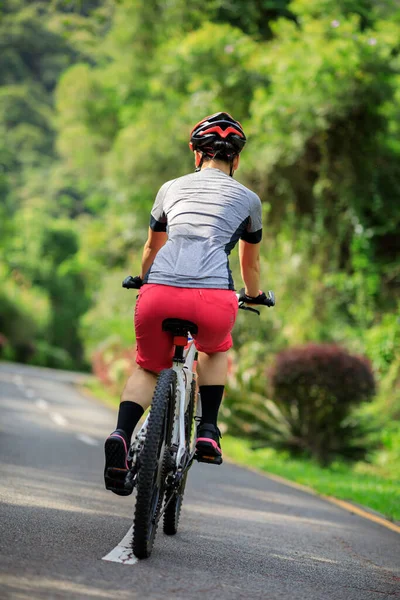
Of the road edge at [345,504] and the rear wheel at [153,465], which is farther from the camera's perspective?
the road edge at [345,504]

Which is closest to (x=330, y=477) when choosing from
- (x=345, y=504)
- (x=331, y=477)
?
(x=331, y=477)

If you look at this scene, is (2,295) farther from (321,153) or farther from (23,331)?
(321,153)

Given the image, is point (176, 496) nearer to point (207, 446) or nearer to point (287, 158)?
point (207, 446)

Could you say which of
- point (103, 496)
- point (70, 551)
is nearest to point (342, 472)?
point (103, 496)

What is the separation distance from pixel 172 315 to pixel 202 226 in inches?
20.1

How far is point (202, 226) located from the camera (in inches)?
196

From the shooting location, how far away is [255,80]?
856 inches

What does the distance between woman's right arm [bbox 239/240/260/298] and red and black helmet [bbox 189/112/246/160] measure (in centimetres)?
52

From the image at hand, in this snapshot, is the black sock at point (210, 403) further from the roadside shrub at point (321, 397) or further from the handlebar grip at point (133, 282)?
the roadside shrub at point (321, 397)

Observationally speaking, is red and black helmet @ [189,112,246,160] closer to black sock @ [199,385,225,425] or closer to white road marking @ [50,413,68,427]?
black sock @ [199,385,225,425]

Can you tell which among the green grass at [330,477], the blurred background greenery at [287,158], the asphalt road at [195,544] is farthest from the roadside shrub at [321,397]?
the asphalt road at [195,544]

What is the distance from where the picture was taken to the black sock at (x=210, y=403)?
17.1 ft

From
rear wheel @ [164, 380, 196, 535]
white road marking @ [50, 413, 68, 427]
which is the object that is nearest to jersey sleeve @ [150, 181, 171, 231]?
rear wheel @ [164, 380, 196, 535]

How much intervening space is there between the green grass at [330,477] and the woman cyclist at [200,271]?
3.88m
